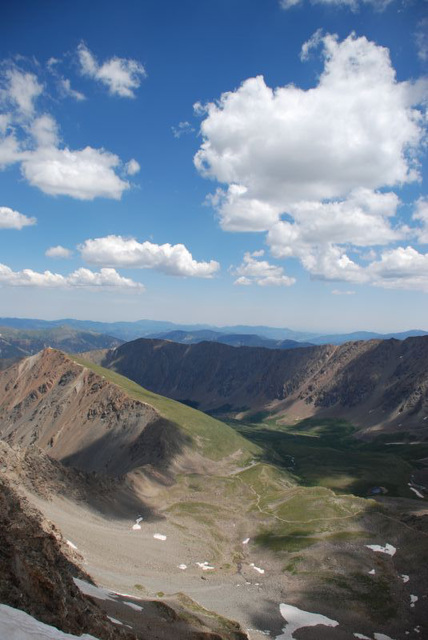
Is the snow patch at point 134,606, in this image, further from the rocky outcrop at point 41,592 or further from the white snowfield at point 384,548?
the white snowfield at point 384,548

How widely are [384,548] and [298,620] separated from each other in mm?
34198

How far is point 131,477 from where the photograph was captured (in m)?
145

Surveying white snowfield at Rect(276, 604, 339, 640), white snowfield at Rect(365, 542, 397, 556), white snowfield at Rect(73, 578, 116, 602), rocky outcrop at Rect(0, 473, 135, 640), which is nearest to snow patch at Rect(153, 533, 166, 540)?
white snowfield at Rect(276, 604, 339, 640)

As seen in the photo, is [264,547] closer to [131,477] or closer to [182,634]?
[131,477]

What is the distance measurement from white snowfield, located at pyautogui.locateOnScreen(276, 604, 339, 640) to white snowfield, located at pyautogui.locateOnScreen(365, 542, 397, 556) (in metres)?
28.4

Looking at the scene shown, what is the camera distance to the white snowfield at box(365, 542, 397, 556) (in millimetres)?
94625

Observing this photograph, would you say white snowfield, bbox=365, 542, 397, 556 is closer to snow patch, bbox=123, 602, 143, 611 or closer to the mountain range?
the mountain range

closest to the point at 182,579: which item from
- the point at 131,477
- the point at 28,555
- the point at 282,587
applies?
the point at 282,587

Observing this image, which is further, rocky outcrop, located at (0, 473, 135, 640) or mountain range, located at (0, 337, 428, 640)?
mountain range, located at (0, 337, 428, 640)

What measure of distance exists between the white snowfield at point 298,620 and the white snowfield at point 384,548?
28389 millimetres

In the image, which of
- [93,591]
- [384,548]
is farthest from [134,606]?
[384,548]

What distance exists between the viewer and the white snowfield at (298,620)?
6809 centimetres

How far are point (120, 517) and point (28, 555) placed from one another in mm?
83978

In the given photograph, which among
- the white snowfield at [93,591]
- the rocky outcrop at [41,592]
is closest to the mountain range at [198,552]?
the rocky outcrop at [41,592]
